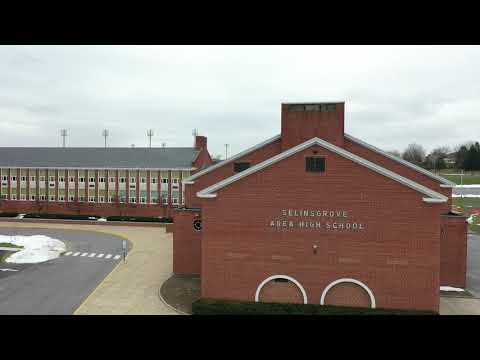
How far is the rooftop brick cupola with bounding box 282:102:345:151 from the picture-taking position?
20.5 meters

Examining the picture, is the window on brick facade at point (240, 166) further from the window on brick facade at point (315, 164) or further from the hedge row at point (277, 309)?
the hedge row at point (277, 309)

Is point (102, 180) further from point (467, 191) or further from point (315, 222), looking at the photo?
point (467, 191)

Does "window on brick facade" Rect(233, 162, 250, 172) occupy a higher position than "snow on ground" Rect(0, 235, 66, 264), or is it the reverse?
"window on brick facade" Rect(233, 162, 250, 172)

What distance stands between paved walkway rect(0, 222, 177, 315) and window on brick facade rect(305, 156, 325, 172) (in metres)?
9.91

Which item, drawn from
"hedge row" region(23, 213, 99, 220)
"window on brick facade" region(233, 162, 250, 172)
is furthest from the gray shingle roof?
"window on brick facade" region(233, 162, 250, 172)

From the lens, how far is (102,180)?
45188 millimetres

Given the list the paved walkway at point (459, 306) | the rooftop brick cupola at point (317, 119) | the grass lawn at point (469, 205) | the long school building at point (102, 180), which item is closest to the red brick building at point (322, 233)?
the paved walkway at point (459, 306)

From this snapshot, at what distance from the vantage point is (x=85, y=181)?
1796 inches

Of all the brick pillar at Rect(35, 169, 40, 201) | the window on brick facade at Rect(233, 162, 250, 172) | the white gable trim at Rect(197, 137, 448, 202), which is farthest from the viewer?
the brick pillar at Rect(35, 169, 40, 201)

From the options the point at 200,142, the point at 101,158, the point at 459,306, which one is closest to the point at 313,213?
the point at 459,306

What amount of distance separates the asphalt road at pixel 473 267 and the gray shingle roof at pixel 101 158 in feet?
106

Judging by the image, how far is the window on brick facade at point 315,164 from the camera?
15688 millimetres

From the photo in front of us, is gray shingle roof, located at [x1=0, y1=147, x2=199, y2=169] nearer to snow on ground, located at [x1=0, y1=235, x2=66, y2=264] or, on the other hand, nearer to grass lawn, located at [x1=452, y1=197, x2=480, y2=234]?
snow on ground, located at [x1=0, y1=235, x2=66, y2=264]
